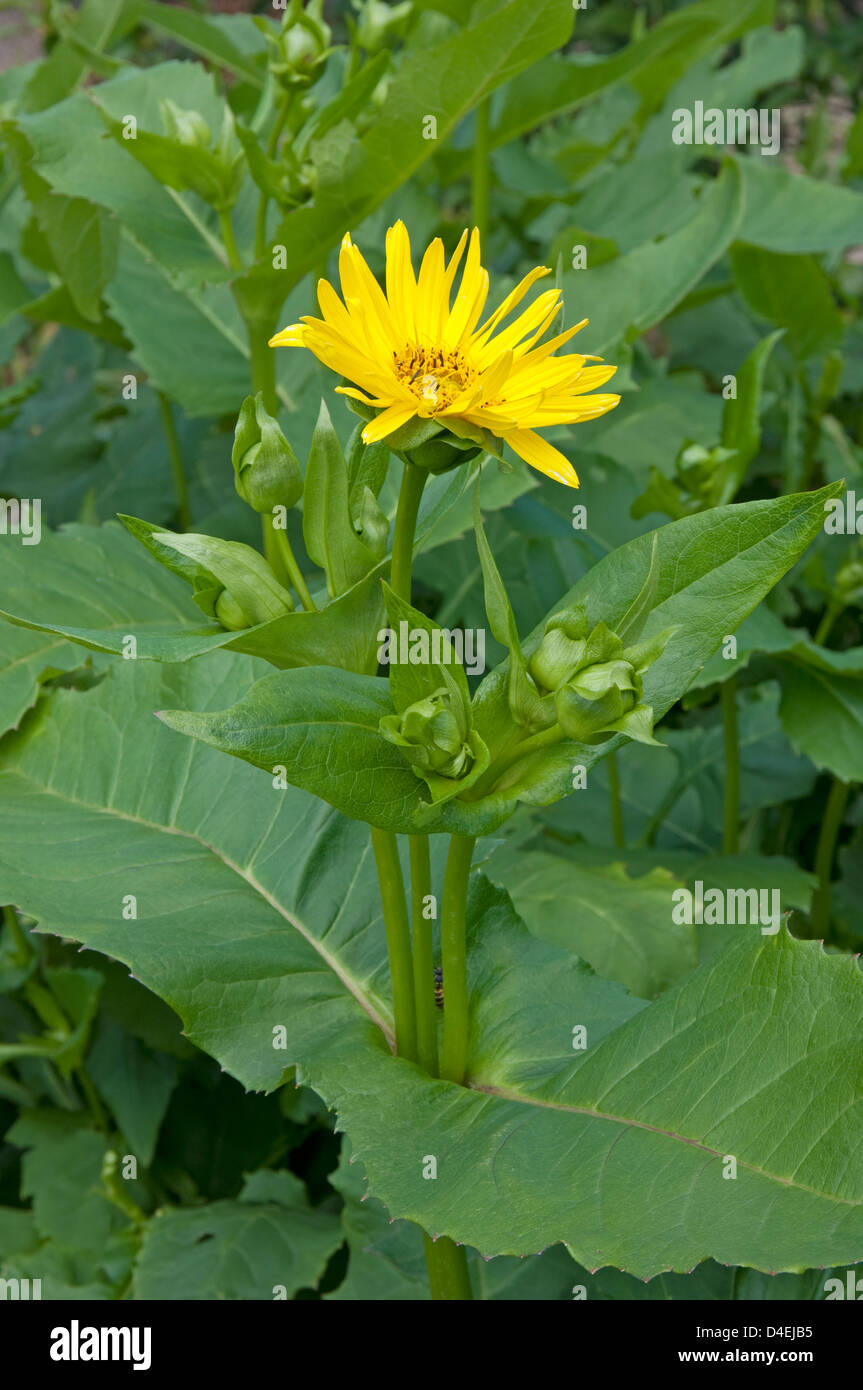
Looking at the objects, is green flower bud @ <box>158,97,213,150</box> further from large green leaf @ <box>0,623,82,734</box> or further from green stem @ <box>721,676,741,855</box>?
green stem @ <box>721,676,741,855</box>

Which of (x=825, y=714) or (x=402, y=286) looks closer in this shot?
(x=402, y=286)

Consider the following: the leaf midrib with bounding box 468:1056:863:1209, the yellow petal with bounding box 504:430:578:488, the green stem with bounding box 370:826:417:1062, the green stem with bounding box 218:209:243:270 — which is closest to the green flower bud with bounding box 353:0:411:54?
the green stem with bounding box 218:209:243:270

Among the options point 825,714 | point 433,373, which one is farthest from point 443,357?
point 825,714

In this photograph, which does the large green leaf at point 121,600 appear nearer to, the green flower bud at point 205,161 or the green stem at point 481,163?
the green flower bud at point 205,161

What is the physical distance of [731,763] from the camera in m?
1.17

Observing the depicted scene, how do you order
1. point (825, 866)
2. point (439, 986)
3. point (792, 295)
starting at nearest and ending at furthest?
point (439, 986) → point (825, 866) → point (792, 295)

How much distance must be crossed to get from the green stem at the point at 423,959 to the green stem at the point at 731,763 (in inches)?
21.1

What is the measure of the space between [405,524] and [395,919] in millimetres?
220

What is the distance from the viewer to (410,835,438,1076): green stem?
68 cm

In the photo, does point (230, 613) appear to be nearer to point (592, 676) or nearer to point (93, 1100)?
point (592, 676)

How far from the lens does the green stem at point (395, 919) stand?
692 millimetres

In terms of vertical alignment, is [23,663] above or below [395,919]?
above

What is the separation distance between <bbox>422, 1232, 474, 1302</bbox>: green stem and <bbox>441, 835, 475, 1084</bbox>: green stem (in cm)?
10

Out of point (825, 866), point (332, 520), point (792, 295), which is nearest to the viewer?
point (332, 520)
